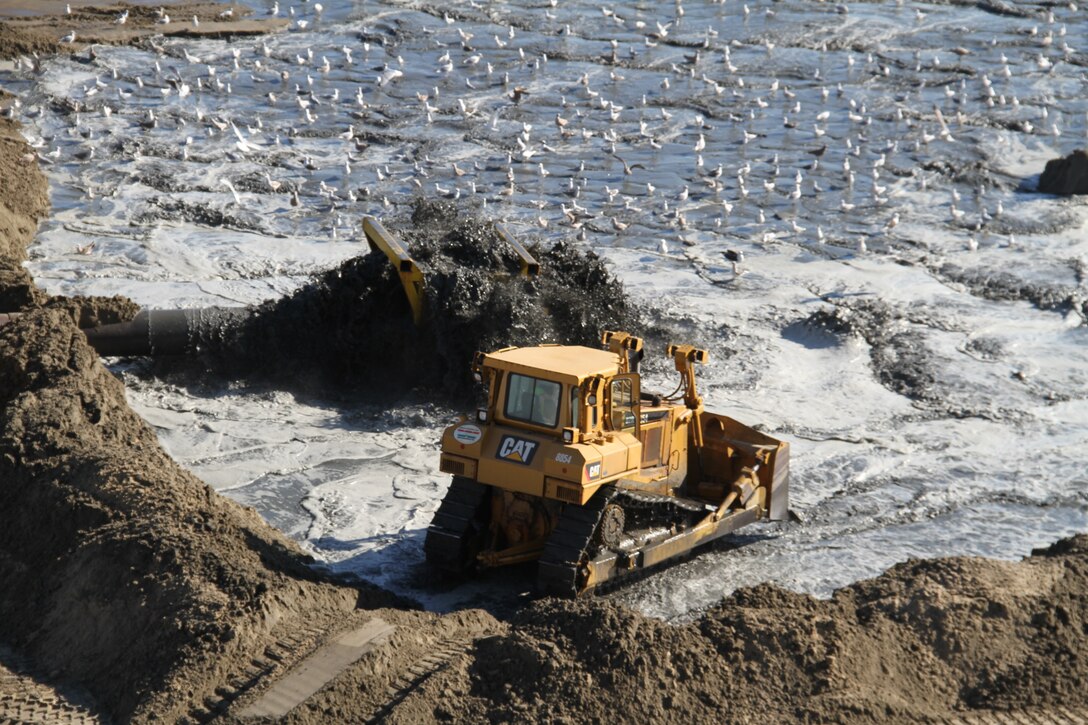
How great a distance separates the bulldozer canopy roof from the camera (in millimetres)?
9102

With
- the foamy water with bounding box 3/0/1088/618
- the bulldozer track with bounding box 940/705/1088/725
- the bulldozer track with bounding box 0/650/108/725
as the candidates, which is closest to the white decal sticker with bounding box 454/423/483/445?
the foamy water with bounding box 3/0/1088/618

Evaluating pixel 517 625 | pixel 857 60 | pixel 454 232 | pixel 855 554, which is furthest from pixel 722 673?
pixel 857 60

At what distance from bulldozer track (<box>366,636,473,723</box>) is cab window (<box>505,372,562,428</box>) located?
6.11ft

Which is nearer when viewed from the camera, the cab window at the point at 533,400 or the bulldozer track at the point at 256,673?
the bulldozer track at the point at 256,673

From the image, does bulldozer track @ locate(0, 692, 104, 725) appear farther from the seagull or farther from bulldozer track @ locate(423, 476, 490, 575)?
the seagull

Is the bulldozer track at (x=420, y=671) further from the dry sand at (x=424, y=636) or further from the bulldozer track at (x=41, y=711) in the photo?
the bulldozer track at (x=41, y=711)

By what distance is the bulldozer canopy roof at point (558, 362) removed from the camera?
9102 mm

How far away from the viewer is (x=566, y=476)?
879 centimetres

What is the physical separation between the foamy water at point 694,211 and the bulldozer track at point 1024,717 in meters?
2.37

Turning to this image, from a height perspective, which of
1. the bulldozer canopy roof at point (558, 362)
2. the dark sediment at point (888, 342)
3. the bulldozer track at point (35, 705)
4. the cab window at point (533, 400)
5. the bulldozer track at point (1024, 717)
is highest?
the bulldozer canopy roof at point (558, 362)

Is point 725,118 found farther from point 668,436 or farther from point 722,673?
point 722,673

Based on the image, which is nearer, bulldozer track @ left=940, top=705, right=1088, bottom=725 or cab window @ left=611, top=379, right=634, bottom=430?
bulldozer track @ left=940, top=705, right=1088, bottom=725

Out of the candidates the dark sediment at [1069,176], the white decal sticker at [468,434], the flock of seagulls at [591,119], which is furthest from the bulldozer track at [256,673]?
the dark sediment at [1069,176]

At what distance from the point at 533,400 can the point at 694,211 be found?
11.4 m
